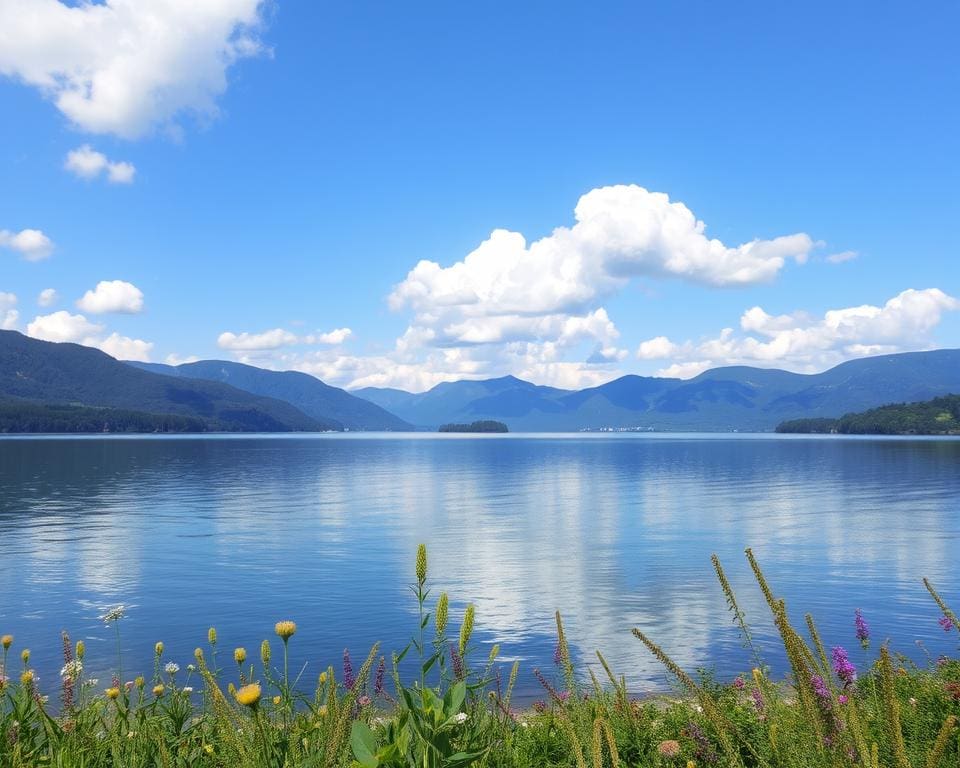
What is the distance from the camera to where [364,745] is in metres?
4.36

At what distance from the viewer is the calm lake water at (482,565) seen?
28.1 meters

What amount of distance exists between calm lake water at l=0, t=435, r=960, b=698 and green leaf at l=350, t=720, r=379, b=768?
1306cm

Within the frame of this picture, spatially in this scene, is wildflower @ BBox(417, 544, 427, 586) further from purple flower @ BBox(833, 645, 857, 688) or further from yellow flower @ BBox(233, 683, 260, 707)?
purple flower @ BBox(833, 645, 857, 688)

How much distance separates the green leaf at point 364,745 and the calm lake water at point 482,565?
42.8ft

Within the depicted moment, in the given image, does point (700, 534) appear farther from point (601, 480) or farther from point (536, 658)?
point (601, 480)

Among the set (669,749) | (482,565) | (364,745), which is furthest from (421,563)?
(482,565)

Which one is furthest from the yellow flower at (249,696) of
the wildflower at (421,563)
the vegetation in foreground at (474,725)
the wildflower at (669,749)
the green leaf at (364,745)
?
the wildflower at (669,749)

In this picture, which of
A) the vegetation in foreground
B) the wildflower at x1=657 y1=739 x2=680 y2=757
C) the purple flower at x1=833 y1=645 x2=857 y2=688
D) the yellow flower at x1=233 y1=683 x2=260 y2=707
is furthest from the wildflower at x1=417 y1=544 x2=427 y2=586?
the purple flower at x1=833 y1=645 x2=857 y2=688

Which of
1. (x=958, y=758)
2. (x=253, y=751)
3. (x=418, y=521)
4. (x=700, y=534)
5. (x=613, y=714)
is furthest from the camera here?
(x=418, y=521)

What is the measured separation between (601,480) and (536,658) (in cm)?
9398

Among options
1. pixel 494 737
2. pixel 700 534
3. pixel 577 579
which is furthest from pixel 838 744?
pixel 700 534

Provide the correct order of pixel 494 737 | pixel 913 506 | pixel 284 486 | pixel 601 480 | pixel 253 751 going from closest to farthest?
1. pixel 253 751
2. pixel 494 737
3. pixel 913 506
4. pixel 284 486
5. pixel 601 480

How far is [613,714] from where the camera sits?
35.3 ft

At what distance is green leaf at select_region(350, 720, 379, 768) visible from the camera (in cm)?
429
